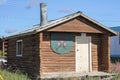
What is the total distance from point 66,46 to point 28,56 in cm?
268

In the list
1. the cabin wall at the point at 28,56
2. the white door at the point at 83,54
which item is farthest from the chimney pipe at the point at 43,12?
the white door at the point at 83,54

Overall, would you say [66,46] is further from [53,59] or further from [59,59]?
[53,59]

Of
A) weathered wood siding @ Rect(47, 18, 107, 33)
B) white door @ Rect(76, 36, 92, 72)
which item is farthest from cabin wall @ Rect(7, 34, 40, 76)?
white door @ Rect(76, 36, 92, 72)

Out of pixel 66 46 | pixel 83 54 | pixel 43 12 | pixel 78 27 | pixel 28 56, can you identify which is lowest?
pixel 28 56

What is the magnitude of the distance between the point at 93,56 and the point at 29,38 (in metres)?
4.16

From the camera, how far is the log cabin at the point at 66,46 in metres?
20.8

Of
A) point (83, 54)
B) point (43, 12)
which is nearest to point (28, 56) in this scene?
point (43, 12)

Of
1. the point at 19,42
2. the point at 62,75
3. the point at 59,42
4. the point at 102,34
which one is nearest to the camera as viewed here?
the point at 62,75

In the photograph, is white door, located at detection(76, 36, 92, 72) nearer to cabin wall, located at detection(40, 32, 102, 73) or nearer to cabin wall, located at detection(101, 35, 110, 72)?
cabin wall, located at detection(40, 32, 102, 73)

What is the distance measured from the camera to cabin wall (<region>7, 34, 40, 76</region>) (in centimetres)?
2108

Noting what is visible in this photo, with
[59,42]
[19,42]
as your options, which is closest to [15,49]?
[19,42]

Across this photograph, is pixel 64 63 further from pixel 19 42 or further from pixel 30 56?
pixel 19 42

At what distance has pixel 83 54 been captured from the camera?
73.4ft

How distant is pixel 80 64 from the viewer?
72.9ft
